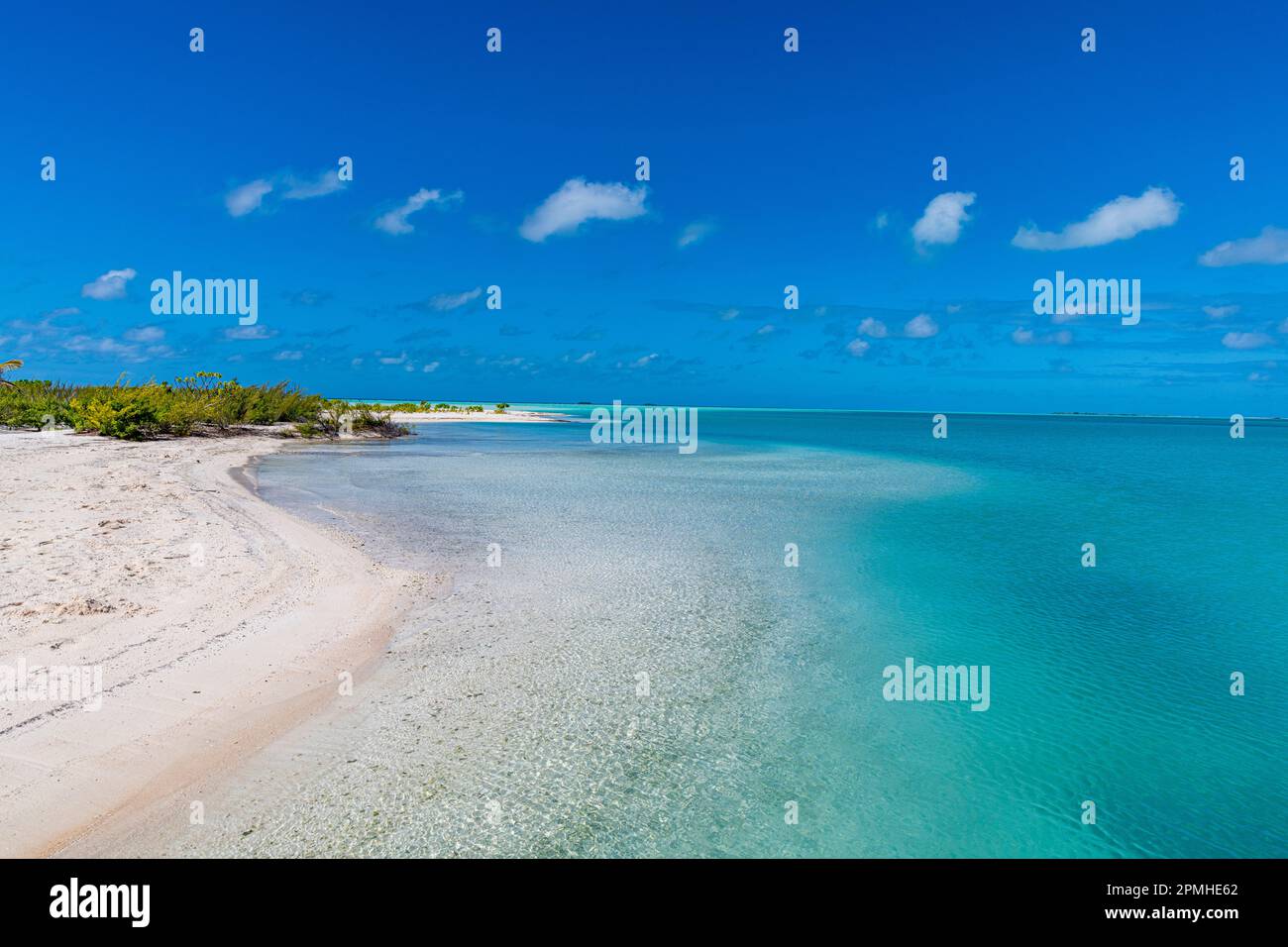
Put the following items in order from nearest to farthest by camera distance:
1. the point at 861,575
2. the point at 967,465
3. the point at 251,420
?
1. the point at 861,575
2. the point at 967,465
3. the point at 251,420

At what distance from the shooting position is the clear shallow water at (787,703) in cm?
449

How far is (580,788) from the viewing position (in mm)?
4789

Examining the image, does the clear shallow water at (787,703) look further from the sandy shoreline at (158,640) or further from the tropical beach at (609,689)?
the sandy shoreline at (158,640)

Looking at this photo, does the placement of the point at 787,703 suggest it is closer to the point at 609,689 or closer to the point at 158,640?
the point at 609,689

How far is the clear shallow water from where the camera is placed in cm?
449

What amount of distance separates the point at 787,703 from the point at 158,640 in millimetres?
6131

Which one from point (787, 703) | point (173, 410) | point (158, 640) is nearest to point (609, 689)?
point (787, 703)

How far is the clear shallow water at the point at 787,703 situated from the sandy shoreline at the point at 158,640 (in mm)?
527

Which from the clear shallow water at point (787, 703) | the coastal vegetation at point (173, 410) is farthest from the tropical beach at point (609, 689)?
the coastal vegetation at point (173, 410)

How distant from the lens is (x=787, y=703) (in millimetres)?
6320
